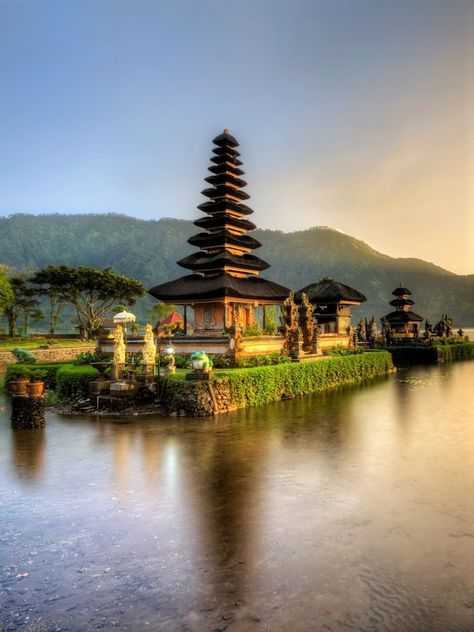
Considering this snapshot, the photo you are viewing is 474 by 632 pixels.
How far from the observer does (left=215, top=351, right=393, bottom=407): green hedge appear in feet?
62.0

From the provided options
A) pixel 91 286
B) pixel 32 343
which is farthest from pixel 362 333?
pixel 32 343

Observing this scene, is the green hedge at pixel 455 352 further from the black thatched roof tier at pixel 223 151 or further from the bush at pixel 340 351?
the black thatched roof tier at pixel 223 151

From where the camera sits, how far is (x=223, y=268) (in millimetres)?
33000

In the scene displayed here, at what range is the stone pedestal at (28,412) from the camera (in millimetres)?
15797

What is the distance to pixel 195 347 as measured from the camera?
25.1 m

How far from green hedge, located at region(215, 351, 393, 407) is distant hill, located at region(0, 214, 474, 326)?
115 metres

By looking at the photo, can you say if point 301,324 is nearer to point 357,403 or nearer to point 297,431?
point 357,403

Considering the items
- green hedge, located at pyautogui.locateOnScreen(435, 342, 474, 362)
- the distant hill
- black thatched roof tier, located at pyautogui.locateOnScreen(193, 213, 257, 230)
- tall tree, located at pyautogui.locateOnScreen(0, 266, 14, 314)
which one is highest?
the distant hill

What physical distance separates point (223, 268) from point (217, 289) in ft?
10.2

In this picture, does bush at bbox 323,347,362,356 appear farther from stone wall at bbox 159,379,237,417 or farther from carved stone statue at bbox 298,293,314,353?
stone wall at bbox 159,379,237,417

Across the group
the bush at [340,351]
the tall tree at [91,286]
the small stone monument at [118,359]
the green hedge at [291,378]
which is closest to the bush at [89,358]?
the small stone monument at [118,359]

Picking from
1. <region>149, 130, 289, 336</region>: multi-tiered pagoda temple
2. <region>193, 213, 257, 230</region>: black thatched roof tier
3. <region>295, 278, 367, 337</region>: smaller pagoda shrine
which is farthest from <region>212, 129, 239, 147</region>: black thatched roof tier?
<region>295, 278, 367, 337</region>: smaller pagoda shrine

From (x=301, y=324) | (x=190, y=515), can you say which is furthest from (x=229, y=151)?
(x=190, y=515)

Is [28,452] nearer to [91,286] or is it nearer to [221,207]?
[221,207]
